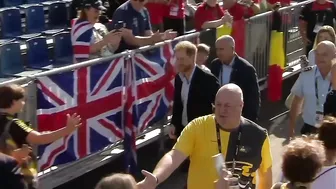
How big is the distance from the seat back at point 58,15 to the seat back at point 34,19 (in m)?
0.24

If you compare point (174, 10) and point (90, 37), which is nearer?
point (90, 37)

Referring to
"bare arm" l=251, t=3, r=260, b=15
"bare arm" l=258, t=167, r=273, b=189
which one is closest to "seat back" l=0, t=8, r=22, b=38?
"bare arm" l=251, t=3, r=260, b=15

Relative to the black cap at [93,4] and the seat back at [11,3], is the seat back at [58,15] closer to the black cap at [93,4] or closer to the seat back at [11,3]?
the seat back at [11,3]

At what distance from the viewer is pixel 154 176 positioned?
4641mm

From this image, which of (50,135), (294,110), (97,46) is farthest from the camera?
(97,46)

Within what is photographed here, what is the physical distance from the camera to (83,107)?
758cm

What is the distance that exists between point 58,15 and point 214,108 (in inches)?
283

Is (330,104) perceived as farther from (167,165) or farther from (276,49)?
(276,49)

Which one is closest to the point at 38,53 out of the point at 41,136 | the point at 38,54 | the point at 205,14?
the point at 38,54

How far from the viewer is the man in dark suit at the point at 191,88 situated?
7.99 metres

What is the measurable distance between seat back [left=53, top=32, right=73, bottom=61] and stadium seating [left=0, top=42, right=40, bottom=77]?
67 cm

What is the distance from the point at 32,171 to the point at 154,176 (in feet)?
5.48

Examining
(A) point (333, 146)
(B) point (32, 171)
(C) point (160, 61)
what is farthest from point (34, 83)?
(A) point (333, 146)

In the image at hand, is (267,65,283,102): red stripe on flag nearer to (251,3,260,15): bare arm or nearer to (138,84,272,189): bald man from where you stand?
(251,3,260,15): bare arm
